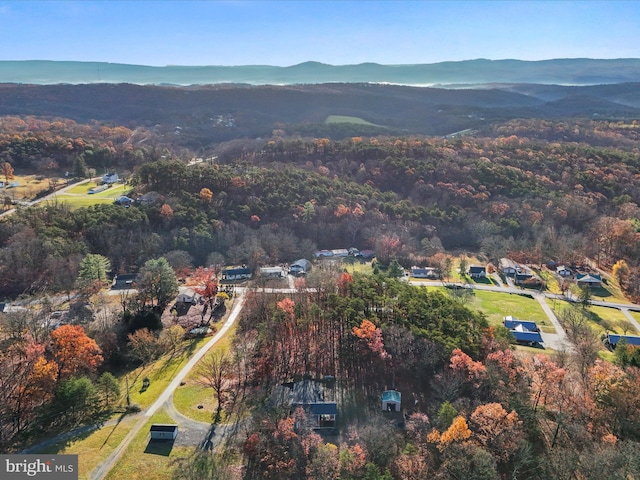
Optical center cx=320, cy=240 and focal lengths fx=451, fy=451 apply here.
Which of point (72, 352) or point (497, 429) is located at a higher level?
point (72, 352)

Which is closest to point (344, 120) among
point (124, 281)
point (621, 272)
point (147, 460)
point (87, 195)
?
point (87, 195)

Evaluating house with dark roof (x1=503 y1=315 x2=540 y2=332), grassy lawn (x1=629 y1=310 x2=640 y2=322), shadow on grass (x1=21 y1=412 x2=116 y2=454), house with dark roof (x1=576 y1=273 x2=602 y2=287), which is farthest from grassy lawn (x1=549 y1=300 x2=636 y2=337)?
shadow on grass (x1=21 y1=412 x2=116 y2=454)

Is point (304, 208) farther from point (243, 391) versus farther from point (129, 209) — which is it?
point (243, 391)

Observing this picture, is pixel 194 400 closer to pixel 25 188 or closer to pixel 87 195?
pixel 87 195

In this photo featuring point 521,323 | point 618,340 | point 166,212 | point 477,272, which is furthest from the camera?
point 166,212

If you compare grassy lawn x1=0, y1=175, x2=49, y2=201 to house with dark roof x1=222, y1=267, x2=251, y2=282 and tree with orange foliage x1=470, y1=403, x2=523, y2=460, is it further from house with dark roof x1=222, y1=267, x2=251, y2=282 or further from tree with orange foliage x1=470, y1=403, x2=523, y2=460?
tree with orange foliage x1=470, y1=403, x2=523, y2=460

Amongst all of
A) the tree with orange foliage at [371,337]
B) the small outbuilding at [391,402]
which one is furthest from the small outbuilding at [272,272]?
the small outbuilding at [391,402]
